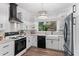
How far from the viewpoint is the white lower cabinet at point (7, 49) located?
1391 millimetres

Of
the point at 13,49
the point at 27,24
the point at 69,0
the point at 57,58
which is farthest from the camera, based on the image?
the point at 27,24

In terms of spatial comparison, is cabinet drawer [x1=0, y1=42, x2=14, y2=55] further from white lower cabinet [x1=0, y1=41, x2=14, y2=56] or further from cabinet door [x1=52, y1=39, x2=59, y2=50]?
cabinet door [x1=52, y1=39, x2=59, y2=50]

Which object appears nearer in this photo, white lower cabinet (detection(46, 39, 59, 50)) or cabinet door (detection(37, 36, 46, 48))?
white lower cabinet (detection(46, 39, 59, 50))

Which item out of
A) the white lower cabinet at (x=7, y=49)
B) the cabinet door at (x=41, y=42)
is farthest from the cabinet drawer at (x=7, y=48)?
the cabinet door at (x=41, y=42)

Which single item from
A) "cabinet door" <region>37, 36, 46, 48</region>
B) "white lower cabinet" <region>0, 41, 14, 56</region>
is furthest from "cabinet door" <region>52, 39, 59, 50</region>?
"white lower cabinet" <region>0, 41, 14, 56</region>

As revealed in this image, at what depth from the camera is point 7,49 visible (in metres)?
1.56

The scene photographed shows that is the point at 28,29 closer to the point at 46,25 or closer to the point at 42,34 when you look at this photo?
the point at 42,34

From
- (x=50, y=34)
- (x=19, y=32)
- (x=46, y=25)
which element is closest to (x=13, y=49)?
(x=19, y=32)

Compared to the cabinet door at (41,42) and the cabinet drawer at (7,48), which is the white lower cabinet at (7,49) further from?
the cabinet door at (41,42)

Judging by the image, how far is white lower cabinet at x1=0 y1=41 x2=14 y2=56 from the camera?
4.56ft

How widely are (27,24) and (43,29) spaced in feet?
2.05

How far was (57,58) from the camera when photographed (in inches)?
19.3

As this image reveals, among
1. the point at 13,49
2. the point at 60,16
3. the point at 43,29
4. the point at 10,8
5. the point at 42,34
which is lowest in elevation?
the point at 13,49

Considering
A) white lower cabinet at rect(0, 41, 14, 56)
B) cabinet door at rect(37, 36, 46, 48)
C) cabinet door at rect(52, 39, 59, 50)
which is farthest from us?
cabinet door at rect(37, 36, 46, 48)
